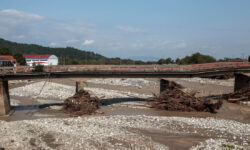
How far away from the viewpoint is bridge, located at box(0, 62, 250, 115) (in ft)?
86.0

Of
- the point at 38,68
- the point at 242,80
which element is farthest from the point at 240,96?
the point at 38,68

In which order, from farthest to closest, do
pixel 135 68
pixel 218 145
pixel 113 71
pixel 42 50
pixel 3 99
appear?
pixel 42 50, pixel 135 68, pixel 113 71, pixel 3 99, pixel 218 145

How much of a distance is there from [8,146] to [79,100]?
41.0ft

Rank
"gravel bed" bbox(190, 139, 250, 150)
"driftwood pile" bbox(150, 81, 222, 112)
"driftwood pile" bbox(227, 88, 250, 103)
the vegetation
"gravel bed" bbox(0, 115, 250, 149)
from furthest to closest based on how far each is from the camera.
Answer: the vegetation, "driftwood pile" bbox(227, 88, 250, 103), "driftwood pile" bbox(150, 81, 222, 112), "gravel bed" bbox(190, 139, 250, 150), "gravel bed" bbox(0, 115, 250, 149)

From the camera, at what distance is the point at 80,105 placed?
2675 cm

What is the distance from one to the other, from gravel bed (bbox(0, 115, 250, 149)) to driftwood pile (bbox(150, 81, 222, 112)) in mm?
3999

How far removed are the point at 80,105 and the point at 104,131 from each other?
334 inches

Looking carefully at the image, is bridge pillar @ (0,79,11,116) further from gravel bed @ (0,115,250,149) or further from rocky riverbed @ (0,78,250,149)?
gravel bed @ (0,115,250,149)

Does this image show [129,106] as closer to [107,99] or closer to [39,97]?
[107,99]

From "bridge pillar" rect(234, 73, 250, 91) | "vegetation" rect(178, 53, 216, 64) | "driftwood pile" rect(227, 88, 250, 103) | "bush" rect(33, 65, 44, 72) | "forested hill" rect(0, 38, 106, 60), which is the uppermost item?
"forested hill" rect(0, 38, 106, 60)

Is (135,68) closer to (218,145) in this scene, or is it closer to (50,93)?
(50,93)

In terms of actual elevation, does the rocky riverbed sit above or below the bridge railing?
below

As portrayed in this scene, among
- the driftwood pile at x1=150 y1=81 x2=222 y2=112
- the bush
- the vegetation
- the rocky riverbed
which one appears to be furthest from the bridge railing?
the vegetation

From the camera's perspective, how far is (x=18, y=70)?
2733 centimetres
